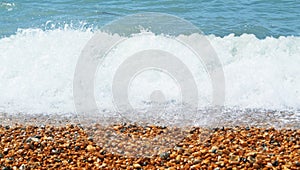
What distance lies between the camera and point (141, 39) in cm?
1137

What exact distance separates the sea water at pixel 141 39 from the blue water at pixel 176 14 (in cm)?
3

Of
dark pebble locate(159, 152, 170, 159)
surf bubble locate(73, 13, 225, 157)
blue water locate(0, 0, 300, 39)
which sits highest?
blue water locate(0, 0, 300, 39)

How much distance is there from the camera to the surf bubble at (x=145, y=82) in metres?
6.44

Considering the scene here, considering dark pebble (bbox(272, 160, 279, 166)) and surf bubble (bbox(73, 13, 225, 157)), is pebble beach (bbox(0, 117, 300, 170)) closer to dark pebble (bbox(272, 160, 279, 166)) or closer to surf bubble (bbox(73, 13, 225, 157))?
dark pebble (bbox(272, 160, 279, 166))

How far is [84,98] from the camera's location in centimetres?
821

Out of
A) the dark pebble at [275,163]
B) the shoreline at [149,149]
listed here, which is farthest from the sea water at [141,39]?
the dark pebble at [275,163]

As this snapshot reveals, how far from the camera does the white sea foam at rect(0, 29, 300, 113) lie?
781 cm

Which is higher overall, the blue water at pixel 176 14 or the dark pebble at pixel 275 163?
the blue water at pixel 176 14

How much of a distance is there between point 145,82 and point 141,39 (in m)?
2.94

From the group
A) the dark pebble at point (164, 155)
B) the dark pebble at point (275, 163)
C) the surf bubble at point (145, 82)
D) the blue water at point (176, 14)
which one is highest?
the blue water at point (176, 14)

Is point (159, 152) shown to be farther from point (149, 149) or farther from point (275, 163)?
point (275, 163)

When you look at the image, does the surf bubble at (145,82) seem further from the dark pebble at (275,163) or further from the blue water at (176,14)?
the dark pebble at (275,163)

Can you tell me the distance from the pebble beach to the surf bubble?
0.14 meters

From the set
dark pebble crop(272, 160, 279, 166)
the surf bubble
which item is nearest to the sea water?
the surf bubble
